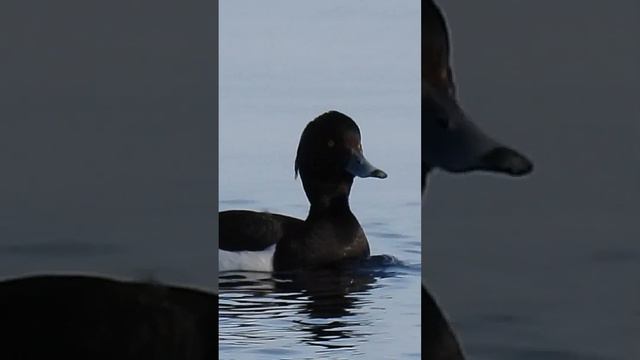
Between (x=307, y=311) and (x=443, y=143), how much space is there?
66 centimetres

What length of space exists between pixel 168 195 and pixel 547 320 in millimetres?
1207

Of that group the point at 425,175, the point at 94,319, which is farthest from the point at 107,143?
the point at 425,175

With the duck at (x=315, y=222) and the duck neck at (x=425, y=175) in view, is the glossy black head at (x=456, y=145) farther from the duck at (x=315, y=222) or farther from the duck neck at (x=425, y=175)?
the duck at (x=315, y=222)

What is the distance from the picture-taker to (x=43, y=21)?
13.9 ft

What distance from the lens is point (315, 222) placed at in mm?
4285

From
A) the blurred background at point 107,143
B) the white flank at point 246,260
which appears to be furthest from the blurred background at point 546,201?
the blurred background at point 107,143

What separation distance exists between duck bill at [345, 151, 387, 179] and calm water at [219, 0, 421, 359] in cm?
2

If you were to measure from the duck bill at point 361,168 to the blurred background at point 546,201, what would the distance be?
0.56 feet

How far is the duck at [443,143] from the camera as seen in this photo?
4156 millimetres

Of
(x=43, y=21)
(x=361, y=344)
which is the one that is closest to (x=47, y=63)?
(x=43, y=21)

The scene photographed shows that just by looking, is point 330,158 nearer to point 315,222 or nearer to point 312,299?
point 315,222

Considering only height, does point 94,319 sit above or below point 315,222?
below

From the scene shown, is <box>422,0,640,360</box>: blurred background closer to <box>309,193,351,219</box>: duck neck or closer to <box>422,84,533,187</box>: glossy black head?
<box>422,84,533,187</box>: glossy black head

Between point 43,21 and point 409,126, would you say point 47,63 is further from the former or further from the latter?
point 409,126
